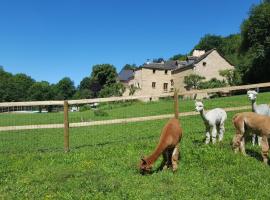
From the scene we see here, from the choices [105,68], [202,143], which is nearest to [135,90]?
[105,68]

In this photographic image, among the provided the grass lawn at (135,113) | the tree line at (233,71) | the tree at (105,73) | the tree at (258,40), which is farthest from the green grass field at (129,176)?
the tree at (105,73)

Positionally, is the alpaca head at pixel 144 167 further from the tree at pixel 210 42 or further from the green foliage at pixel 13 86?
the green foliage at pixel 13 86

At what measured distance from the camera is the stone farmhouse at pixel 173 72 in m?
63.8

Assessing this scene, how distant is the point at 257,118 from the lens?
9.63 meters

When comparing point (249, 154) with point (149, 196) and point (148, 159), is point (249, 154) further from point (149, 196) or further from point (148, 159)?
point (149, 196)

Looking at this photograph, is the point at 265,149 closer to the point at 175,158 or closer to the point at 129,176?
the point at 175,158

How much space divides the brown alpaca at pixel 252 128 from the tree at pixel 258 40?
134ft

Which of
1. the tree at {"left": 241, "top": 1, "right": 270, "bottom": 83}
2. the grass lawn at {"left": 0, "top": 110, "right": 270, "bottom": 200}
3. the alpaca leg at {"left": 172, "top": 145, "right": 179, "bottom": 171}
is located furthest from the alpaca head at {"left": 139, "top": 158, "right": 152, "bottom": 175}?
the tree at {"left": 241, "top": 1, "right": 270, "bottom": 83}

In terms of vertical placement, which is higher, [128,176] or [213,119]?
[213,119]

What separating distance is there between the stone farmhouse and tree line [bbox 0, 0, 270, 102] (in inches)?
98.9

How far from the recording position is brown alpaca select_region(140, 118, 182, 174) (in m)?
8.71

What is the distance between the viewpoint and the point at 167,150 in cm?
909

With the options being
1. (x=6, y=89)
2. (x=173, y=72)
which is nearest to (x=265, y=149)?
(x=173, y=72)

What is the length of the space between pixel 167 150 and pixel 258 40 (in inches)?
1745
